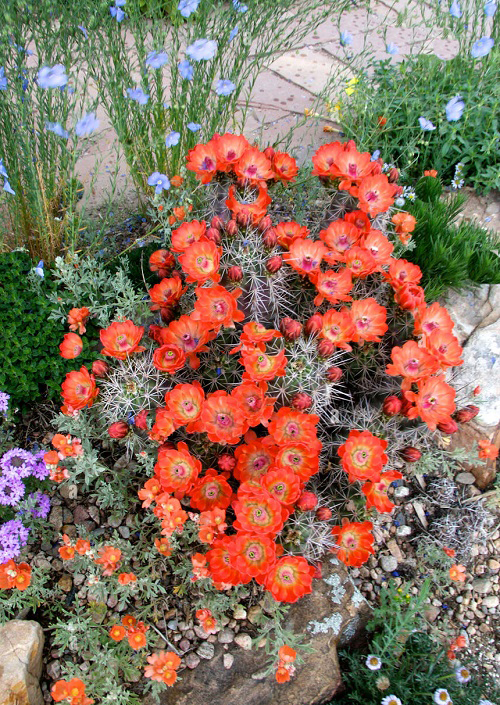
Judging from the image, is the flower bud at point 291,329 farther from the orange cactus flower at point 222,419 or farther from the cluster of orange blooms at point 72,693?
the cluster of orange blooms at point 72,693

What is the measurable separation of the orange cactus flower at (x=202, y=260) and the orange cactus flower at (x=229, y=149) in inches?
16.0

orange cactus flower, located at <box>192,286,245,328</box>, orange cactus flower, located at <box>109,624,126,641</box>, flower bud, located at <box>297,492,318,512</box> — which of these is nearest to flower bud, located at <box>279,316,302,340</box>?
orange cactus flower, located at <box>192,286,245,328</box>

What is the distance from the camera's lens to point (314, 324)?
5.90 feet

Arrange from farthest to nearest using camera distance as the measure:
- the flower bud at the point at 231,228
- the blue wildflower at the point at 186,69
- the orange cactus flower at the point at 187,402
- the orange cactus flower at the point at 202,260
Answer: the blue wildflower at the point at 186,69, the flower bud at the point at 231,228, the orange cactus flower at the point at 202,260, the orange cactus flower at the point at 187,402

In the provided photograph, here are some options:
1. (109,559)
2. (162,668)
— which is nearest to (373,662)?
(162,668)

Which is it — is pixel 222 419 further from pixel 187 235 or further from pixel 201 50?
pixel 201 50

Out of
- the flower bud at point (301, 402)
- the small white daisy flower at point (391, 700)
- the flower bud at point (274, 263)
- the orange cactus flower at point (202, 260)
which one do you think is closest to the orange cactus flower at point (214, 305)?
the orange cactus flower at point (202, 260)

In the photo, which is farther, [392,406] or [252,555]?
[392,406]

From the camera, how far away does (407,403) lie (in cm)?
178

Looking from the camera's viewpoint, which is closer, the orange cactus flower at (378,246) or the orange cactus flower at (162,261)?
the orange cactus flower at (378,246)

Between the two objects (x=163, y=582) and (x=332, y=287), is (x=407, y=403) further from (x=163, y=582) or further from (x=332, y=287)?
(x=163, y=582)

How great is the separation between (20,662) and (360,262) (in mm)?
1625

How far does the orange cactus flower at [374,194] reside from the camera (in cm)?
206

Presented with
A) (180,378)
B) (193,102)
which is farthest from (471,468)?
(193,102)
